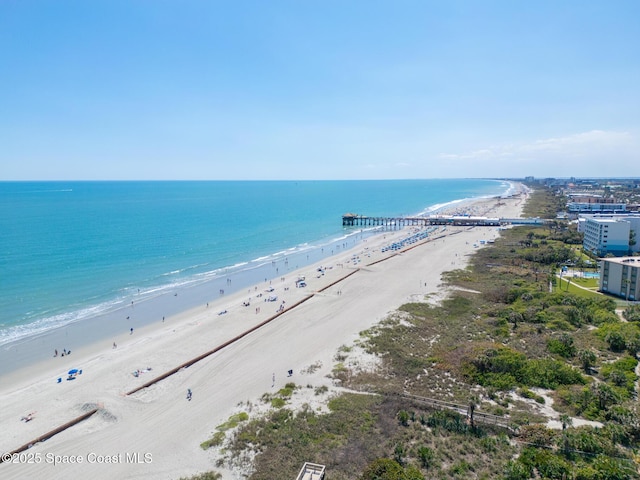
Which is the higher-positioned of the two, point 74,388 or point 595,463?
point 595,463

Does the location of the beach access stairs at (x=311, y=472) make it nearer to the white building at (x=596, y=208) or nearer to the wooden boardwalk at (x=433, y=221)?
the wooden boardwalk at (x=433, y=221)

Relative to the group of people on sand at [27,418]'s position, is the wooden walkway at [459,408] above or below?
above

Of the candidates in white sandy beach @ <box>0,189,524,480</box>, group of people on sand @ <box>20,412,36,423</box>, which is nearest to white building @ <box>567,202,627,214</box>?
white sandy beach @ <box>0,189,524,480</box>

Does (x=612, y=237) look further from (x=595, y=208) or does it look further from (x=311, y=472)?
(x=595, y=208)

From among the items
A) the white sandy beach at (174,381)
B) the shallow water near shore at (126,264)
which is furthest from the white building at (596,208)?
the white sandy beach at (174,381)

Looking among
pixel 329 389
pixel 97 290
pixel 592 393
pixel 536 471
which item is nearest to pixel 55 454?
pixel 329 389

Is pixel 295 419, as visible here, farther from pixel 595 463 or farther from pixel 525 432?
pixel 595 463
